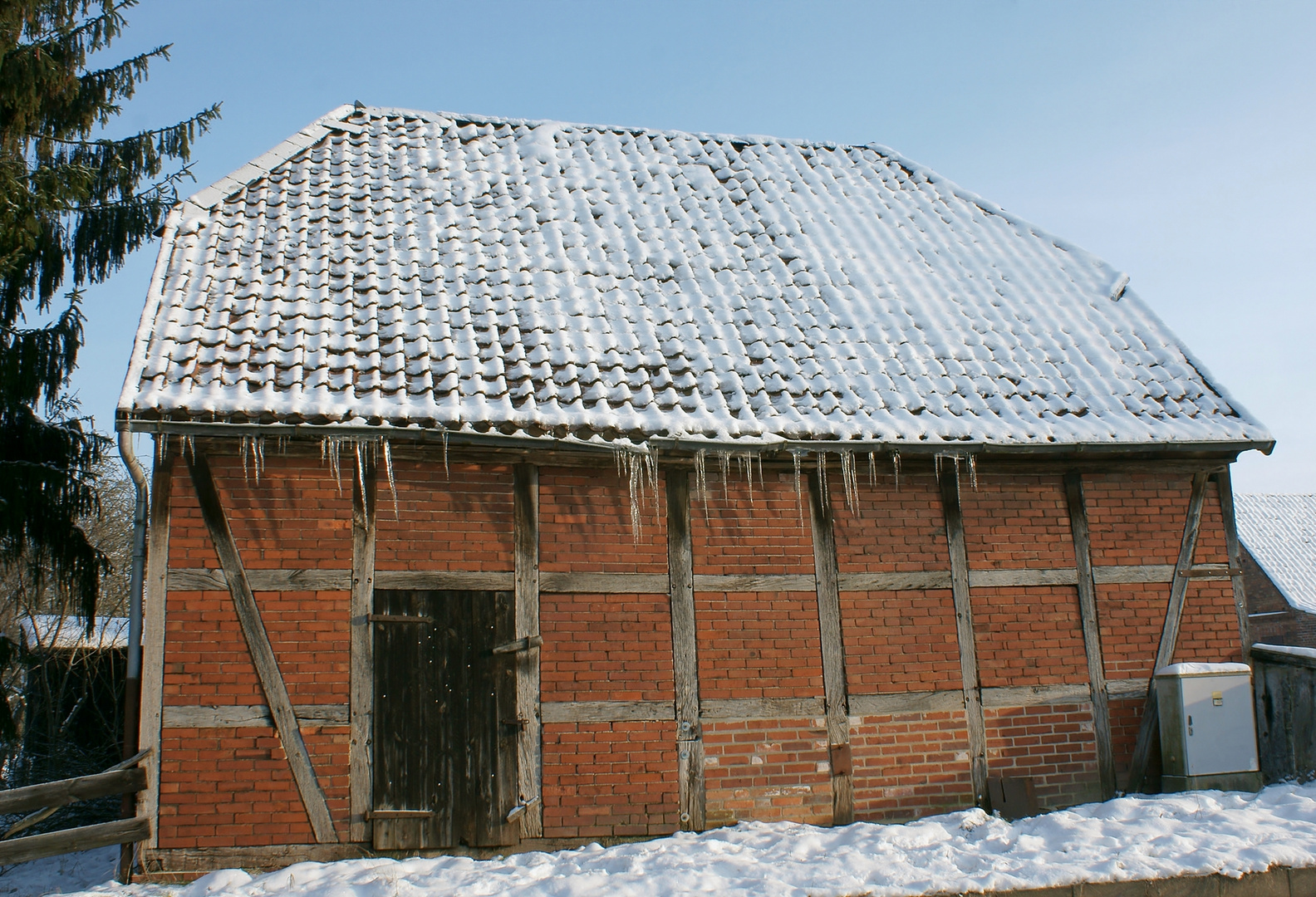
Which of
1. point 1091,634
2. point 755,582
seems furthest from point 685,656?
point 1091,634

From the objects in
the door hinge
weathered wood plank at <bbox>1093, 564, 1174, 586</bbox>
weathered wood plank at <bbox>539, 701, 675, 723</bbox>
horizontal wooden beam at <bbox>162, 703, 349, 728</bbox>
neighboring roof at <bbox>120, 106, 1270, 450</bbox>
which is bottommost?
weathered wood plank at <bbox>539, 701, 675, 723</bbox>

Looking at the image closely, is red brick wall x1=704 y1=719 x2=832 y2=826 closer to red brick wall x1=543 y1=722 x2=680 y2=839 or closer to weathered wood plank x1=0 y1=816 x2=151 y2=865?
red brick wall x1=543 y1=722 x2=680 y2=839

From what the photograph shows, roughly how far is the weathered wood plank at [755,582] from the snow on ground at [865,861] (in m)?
1.52

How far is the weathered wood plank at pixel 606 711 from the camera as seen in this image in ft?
18.1

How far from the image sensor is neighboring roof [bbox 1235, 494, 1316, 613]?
23438mm

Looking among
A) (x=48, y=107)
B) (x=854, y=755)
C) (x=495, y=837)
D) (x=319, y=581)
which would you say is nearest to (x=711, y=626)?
(x=854, y=755)

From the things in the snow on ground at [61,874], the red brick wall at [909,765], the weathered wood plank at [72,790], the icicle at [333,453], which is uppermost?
the icicle at [333,453]

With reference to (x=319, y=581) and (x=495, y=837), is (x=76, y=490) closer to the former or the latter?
(x=319, y=581)

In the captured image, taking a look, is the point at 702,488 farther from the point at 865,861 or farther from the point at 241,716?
the point at 241,716

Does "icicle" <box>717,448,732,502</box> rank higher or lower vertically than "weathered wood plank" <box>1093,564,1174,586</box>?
higher

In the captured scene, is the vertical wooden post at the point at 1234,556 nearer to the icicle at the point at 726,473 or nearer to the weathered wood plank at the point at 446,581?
the icicle at the point at 726,473

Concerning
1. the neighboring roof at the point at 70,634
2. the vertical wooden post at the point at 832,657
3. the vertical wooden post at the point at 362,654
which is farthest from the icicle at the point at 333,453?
the neighboring roof at the point at 70,634

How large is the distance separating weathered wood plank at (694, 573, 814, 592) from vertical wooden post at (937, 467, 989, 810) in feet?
3.69

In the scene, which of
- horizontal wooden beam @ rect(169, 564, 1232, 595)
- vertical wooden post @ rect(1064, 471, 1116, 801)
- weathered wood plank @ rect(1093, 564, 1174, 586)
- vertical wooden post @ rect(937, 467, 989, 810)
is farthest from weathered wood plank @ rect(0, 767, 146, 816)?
weathered wood plank @ rect(1093, 564, 1174, 586)
